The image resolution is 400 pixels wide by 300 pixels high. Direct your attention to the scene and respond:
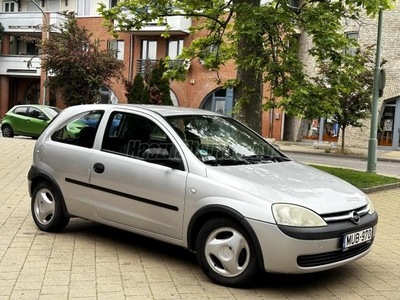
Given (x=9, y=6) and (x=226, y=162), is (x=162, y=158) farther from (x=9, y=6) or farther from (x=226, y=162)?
(x=9, y=6)

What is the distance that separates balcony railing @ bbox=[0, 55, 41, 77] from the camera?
38.6 meters

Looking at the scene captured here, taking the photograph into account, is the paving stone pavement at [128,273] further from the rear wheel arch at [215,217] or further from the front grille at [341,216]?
the front grille at [341,216]

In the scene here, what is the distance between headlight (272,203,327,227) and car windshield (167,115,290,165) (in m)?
0.96

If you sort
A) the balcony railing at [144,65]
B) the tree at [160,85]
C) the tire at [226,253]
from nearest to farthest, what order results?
the tire at [226,253], the tree at [160,85], the balcony railing at [144,65]

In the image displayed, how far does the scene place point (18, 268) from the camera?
16.1ft

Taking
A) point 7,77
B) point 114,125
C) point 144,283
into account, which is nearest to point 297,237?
point 144,283

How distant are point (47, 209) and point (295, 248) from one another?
132 inches

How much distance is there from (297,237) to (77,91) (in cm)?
2136

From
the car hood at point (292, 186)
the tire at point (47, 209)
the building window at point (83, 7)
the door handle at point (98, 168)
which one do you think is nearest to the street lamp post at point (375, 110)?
the car hood at point (292, 186)

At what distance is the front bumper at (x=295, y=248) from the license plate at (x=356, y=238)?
71 millimetres

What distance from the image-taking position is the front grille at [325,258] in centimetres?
431

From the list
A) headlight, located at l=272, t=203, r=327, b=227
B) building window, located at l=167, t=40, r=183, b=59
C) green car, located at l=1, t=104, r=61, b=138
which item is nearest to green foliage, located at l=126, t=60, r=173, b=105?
green car, located at l=1, t=104, r=61, b=138

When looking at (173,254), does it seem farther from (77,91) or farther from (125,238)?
(77,91)

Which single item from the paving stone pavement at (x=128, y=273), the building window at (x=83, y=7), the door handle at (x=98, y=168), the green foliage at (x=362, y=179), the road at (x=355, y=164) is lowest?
the road at (x=355, y=164)
